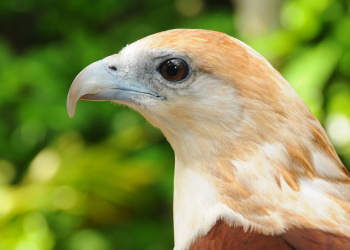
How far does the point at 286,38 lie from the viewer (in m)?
3.87

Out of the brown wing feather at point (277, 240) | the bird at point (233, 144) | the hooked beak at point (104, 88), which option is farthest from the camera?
the hooked beak at point (104, 88)

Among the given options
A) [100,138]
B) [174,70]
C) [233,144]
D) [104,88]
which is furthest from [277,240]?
[100,138]

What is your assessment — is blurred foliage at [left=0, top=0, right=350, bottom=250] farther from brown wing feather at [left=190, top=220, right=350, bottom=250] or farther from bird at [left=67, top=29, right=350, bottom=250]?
brown wing feather at [left=190, top=220, right=350, bottom=250]

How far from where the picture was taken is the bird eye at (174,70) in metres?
2.04

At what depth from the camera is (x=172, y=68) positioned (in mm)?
2053

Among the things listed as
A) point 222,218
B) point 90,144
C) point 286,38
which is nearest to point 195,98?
point 222,218

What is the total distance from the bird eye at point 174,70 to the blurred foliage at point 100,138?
1536mm

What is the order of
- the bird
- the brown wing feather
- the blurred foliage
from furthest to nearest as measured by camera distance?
the blurred foliage < the bird < the brown wing feather

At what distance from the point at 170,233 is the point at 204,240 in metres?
2.39

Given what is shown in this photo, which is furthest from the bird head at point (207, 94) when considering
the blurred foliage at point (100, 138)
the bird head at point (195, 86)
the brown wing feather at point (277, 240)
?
the blurred foliage at point (100, 138)

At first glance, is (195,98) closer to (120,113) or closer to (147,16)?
(120,113)

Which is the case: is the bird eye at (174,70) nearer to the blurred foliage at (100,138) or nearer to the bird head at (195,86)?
the bird head at (195,86)

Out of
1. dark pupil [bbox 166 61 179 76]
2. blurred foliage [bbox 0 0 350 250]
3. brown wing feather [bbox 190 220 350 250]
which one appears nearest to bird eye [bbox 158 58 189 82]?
dark pupil [bbox 166 61 179 76]

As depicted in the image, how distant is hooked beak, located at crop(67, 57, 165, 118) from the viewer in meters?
2.13
